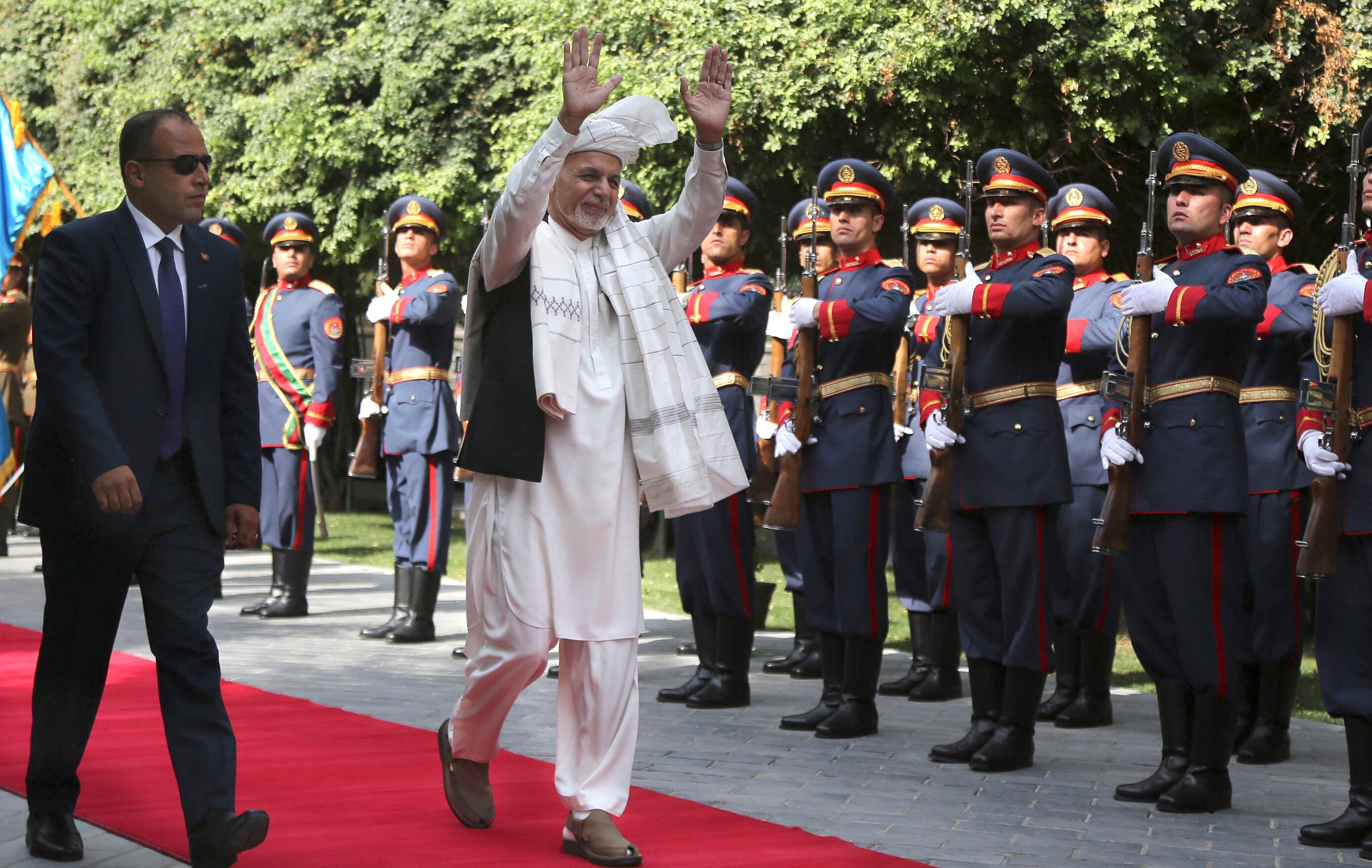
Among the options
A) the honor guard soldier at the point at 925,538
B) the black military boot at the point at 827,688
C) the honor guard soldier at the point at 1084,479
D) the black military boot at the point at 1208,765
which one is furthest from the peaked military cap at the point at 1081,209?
the black military boot at the point at 1208,765

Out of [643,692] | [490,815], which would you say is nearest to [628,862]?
[490,815]

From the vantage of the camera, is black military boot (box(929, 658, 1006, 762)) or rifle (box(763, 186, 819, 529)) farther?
rifle (box(763, 186, 819, 529))

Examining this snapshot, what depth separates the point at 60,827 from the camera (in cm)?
420

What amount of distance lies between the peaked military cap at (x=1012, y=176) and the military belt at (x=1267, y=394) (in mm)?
1550

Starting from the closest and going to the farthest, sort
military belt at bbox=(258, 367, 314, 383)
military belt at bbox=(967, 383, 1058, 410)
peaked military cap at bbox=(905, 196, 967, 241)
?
military belt at bbox=(967, 383, 1058, 410) → peaked military cap at bbox=(905, 196, 967, 241) → military belt at bbox=(258, 367, 314, 383)

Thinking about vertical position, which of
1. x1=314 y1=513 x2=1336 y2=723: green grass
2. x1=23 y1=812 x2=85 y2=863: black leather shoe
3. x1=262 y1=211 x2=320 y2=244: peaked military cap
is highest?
x1=262 y1=211 x2=320 y2=244: peaked military cap

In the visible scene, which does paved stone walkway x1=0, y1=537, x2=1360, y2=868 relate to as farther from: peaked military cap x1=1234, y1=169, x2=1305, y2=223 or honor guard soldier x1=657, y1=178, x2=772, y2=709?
peaked military cap x1=1234, y1=169, x2=1305, y2=223

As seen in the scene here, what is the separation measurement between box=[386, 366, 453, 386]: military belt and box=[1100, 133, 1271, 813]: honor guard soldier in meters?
4.32

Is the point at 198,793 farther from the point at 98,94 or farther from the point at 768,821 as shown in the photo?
the point at 98,94

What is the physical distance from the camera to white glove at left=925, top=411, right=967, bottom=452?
591 centimetres

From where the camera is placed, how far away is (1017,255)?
5.92 metres

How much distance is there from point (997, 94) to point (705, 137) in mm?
6721

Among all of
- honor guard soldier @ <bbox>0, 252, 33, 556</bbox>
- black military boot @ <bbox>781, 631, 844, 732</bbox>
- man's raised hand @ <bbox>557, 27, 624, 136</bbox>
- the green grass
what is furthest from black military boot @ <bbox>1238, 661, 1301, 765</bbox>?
honor guard soldier @ <bbox>0, 252, 33, 556</bbox>

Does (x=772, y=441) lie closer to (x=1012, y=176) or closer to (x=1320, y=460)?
(x=1012, y=176)
